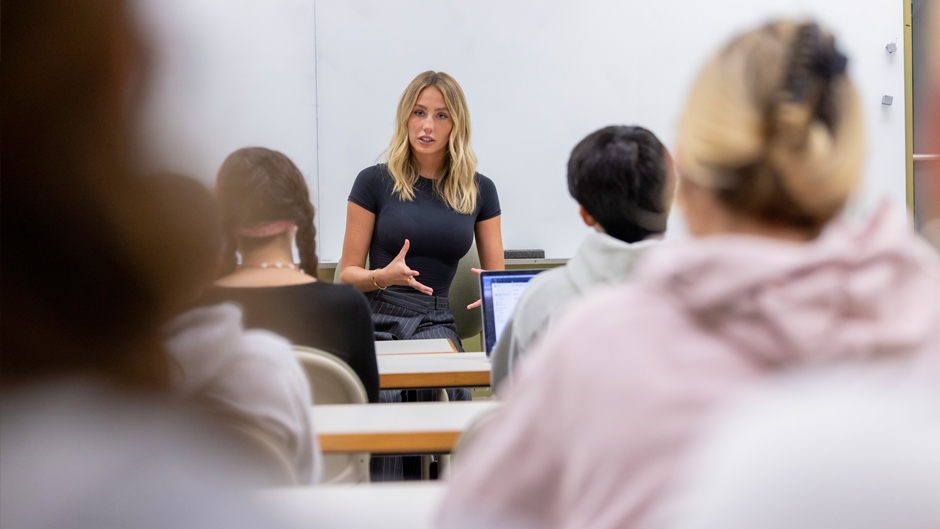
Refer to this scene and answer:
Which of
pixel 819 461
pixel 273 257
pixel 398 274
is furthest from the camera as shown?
pixel 398 274

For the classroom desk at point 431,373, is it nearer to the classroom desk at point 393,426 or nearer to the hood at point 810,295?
the classroom desk at point 393,426

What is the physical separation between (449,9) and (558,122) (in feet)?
1.81

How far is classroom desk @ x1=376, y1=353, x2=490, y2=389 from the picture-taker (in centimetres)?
99

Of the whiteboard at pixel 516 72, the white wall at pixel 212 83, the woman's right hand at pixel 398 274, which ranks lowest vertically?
the woman's right hand at pixel 398 274

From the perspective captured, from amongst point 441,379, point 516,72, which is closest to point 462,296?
point 441,379

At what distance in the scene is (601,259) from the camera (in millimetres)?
613

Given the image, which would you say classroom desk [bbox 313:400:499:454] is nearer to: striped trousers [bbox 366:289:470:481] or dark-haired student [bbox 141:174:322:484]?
dark-haired student [bbox 141:174:322:484]

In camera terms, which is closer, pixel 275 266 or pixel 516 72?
pixel 275 266

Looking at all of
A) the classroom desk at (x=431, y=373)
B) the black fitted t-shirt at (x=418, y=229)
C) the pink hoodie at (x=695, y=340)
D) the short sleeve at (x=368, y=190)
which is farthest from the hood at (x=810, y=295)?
the short sleeve at (x=368, y=190)

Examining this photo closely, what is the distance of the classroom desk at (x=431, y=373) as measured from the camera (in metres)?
0.99

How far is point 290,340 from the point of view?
556 millimetres

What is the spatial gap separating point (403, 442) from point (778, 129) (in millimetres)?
467

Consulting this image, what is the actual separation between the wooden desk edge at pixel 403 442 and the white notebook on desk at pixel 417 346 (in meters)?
0.48

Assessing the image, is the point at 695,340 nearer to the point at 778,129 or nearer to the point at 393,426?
the point at 778,129
